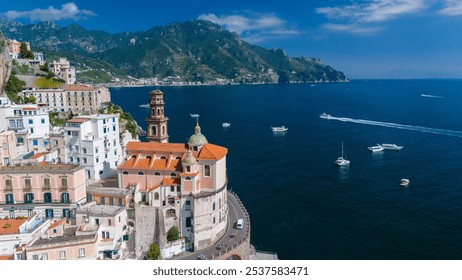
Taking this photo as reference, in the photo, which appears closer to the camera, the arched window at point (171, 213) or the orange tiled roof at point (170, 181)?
the arched window at point (171, 213)

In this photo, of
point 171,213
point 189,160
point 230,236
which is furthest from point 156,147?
point 230,236

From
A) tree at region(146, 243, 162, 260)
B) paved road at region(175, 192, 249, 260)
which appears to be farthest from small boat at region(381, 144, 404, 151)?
tree at region(146, 243, 162, 260)

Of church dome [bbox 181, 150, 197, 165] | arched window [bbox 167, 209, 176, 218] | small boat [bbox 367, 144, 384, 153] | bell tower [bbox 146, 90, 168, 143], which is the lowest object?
small boat [bbox 367, 144, 384, 153]

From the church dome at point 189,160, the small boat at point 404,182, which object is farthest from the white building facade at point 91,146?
the small boat at point 404,182

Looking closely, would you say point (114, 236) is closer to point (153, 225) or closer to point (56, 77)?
point (153, 225)

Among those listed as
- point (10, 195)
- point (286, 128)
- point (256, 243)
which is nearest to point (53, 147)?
point (10, 195)

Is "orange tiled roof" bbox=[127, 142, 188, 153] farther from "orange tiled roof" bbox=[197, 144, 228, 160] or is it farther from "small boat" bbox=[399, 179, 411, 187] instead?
"small boat" bbox=[399, 179, 411, 187]

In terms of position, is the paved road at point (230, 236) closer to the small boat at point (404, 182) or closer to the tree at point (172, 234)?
the tree at point (172, 234)
